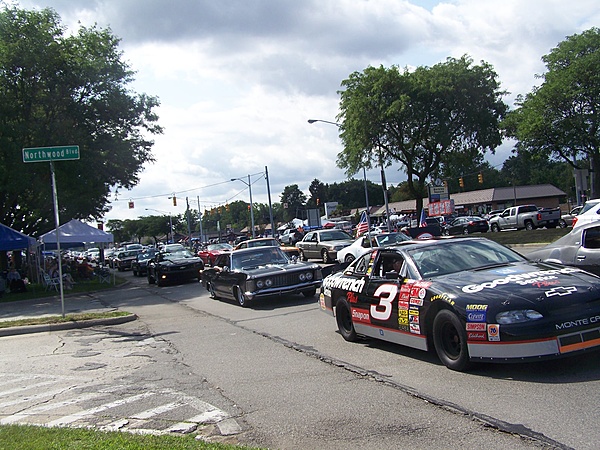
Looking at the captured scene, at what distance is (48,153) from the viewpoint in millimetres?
13812

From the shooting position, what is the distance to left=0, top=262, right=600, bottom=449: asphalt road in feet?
16.1

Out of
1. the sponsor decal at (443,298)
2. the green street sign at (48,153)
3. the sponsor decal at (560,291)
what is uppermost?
the green street sign at (48,153)

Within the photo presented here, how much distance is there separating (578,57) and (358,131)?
1360cm

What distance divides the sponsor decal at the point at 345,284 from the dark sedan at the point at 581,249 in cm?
422

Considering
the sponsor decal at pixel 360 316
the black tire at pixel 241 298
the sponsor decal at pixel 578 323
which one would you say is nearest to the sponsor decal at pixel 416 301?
the sponsor decal at pixel 360 316

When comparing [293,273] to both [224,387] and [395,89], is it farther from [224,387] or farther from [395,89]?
[395,89]

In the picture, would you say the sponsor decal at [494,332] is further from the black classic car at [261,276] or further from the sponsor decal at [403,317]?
the black classic car at [261,276]

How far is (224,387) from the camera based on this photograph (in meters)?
6.97

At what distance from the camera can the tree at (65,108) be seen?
26578mm

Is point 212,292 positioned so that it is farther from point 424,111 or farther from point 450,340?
point 424,111

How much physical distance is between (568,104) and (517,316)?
97.0 ft

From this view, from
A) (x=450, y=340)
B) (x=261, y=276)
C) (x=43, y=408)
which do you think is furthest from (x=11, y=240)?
(x=450, y=340)

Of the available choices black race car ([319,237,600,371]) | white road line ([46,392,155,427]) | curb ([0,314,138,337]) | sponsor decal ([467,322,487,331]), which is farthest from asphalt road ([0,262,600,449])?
curb ([0,314,138,337])

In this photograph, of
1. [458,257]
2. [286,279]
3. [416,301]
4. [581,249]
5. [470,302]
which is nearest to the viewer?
[470,302]
